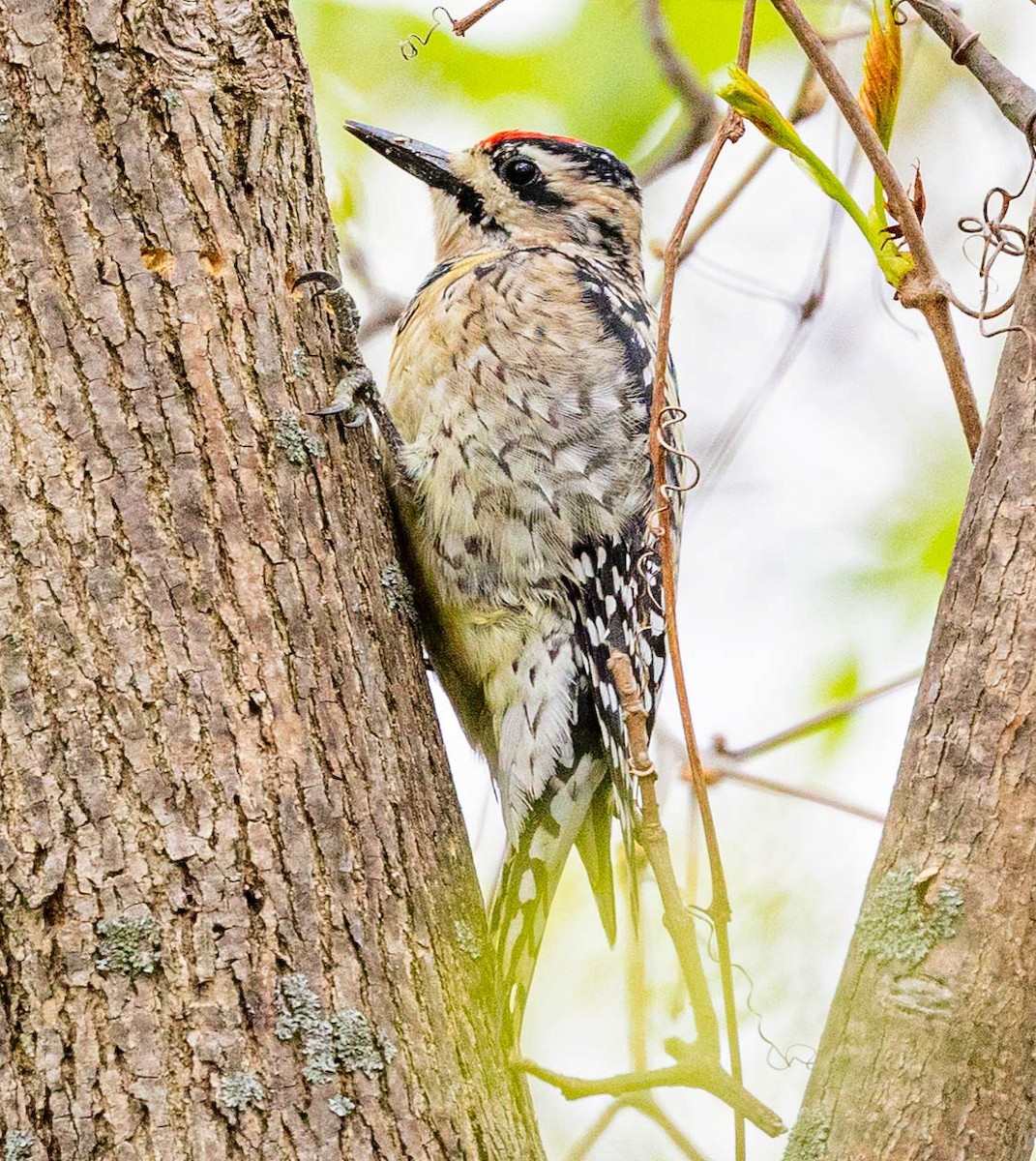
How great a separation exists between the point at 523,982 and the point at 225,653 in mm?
755

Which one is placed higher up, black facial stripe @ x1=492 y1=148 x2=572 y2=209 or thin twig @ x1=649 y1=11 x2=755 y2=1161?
black facial stripe @ x1=492 y1=148 x2=572 y2=209

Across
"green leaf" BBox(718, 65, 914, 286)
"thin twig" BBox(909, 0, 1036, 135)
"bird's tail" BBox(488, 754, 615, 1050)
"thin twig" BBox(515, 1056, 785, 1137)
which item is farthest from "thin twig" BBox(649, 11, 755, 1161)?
"bird's tail" BBox(488, 754, 615, 1050)

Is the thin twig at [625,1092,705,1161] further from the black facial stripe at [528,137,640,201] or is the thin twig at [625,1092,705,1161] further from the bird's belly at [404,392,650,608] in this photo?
the black facial stripe at [528,137,640,201]

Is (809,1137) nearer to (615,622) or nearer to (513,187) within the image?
(615,622)

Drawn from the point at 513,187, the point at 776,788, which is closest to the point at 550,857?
the point at 776,788

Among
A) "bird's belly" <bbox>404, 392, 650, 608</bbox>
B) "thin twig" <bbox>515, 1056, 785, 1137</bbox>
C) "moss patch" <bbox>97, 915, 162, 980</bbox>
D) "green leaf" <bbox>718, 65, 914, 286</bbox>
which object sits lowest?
"thin twig" <bbox>515, 1056, 785, 1137</bbox>

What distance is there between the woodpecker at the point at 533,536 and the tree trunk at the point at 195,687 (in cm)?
56

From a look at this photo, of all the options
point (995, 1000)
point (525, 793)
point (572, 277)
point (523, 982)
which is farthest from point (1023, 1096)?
point (572, 277)

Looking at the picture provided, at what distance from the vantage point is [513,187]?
3082 millimetres

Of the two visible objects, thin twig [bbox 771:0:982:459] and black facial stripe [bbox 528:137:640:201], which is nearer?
thin twig [bbox 771:0:982:459]

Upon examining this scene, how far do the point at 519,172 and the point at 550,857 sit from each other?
1558 mm

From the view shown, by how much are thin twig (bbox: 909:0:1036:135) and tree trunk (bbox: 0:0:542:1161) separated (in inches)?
33.8

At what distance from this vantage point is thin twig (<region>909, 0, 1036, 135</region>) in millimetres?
1596

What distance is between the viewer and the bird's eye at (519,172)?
3070 mm
